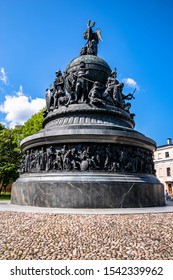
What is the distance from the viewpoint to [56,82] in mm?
18422

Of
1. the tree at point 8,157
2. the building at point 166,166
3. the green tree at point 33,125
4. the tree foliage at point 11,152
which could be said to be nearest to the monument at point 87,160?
the tree at point 8,157

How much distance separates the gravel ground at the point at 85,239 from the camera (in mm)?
4641

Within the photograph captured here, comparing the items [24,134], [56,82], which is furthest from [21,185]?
[24,134]

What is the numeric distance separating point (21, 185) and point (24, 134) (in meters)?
26.4

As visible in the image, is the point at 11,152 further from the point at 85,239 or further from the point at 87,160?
the point at 85,239

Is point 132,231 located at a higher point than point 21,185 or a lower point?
lower

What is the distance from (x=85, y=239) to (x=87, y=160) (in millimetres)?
7213

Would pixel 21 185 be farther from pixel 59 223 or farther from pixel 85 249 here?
pixel 85 249

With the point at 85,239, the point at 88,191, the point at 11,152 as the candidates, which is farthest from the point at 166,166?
the point at 85,239

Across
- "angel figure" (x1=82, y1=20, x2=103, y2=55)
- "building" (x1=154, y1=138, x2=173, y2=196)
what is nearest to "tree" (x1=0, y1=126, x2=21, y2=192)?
"angel figure" (x1=82, y1=20, x2=103, y2=55)

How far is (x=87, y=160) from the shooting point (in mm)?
12805

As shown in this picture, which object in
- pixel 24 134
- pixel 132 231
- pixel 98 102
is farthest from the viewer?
pixel 24 134

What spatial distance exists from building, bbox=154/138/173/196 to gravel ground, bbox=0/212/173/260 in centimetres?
5124

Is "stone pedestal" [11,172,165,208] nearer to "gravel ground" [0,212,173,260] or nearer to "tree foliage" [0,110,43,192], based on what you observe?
"gravel ground" [0,212,173,260]
